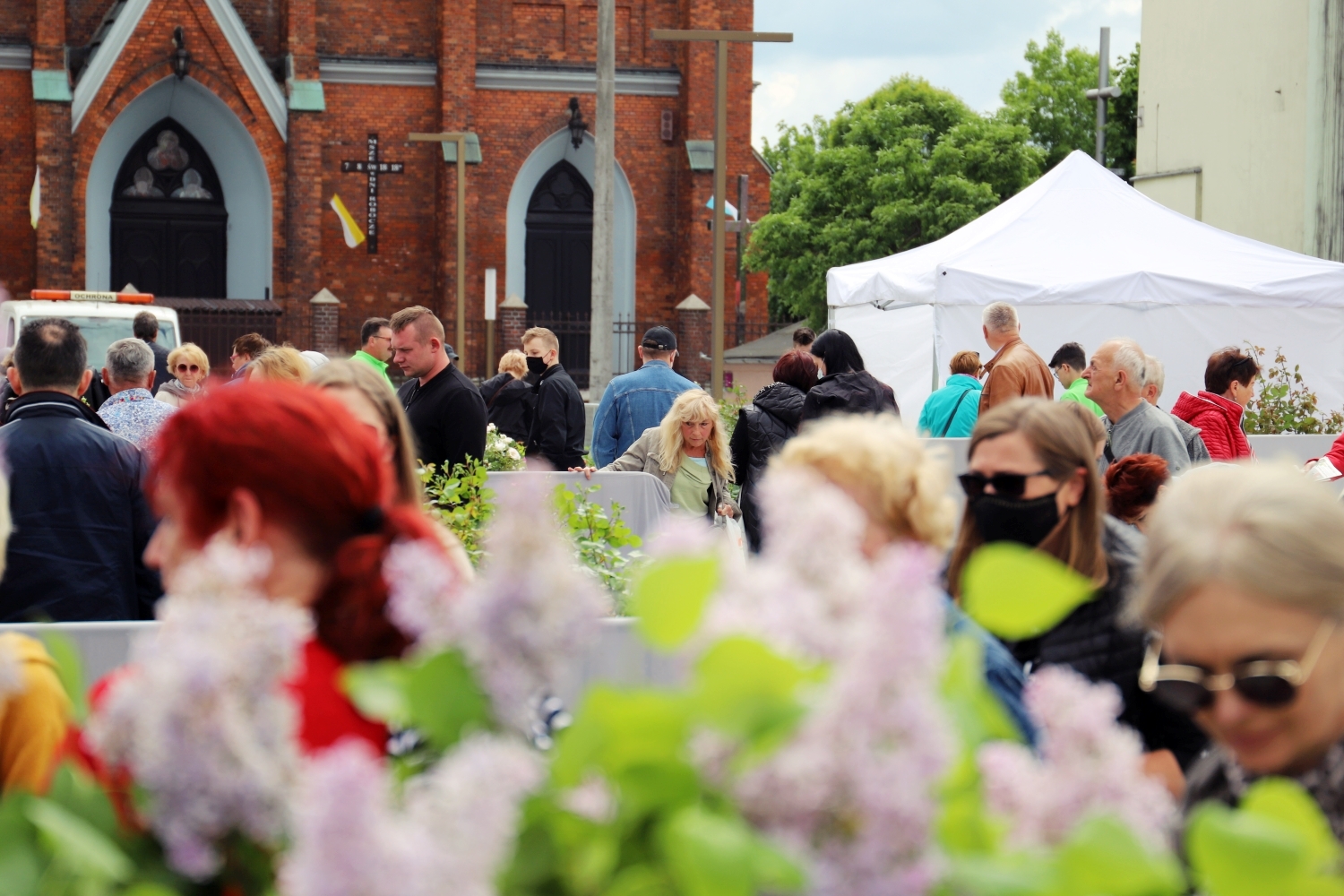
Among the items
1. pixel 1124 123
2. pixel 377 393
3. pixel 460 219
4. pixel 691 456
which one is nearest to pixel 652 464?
pixel 691 456

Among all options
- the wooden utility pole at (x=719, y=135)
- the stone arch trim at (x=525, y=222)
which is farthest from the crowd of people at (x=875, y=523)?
the stone arch trim at (x=525, y=222)

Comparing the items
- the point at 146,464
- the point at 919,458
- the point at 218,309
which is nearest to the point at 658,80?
the point at 218,309

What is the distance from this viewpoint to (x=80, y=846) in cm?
100

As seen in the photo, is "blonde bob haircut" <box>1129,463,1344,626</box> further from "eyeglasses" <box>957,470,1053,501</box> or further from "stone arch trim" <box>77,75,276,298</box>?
"stone arch trim" <box>77,75,276,298</box>

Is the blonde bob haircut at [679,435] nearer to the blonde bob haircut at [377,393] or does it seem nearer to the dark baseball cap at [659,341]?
the dark baseball cap at [659,341]

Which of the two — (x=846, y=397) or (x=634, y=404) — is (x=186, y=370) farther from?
(x=846, y=397)

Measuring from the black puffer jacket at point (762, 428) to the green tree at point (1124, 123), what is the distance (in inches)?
1904

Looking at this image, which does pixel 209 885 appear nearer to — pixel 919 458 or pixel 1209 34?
pixel 919 458

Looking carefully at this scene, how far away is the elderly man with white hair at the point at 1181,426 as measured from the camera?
7.73 m

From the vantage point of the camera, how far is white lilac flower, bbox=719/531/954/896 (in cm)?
87

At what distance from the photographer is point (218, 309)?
92.1ft

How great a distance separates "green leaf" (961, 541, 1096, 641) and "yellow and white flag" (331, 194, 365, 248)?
96.2ft

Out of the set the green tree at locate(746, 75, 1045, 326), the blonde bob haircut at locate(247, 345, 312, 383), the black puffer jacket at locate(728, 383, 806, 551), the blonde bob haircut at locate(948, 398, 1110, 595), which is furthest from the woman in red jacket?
the green tree at locate(746, 75, 1045, 326)

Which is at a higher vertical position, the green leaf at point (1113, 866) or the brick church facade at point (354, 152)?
the brick church facade at point (354, 152)
